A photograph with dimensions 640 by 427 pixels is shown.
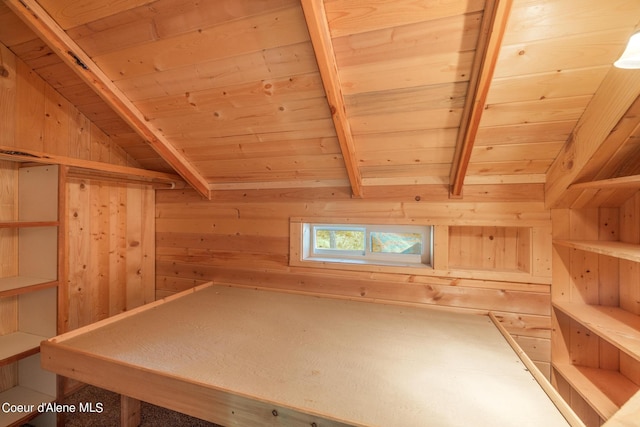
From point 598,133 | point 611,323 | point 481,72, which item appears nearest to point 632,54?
point 481,72

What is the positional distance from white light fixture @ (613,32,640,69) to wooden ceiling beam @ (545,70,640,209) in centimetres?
35

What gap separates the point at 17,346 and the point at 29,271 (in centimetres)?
44

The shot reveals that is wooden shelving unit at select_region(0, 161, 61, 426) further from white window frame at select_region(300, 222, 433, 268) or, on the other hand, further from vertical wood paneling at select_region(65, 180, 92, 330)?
white window frame at select_region(300, 222, 433, 268)

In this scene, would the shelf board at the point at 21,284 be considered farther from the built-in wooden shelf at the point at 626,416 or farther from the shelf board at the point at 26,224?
the built-in wooden shelf at the point at 626,416

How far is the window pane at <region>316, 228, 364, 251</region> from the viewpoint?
2143 mm

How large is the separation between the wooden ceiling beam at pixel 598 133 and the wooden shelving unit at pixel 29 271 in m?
2.81

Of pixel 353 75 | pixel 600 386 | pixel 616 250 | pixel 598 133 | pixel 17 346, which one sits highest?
pixel 353 75

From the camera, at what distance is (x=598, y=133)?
116cm

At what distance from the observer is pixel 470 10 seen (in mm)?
979

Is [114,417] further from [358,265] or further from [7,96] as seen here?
[7,96]

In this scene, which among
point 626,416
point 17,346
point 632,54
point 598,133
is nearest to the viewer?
point 626,416

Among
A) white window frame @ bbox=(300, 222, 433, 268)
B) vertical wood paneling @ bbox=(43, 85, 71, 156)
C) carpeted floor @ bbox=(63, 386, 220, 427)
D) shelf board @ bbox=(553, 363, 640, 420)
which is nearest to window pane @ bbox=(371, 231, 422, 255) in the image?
white window frame @ bbox=(300, 222, 433, 268)

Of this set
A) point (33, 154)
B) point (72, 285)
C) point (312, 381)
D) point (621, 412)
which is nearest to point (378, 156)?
point (312, 381)

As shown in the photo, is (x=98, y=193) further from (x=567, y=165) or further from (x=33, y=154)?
(x=567, y=165)
